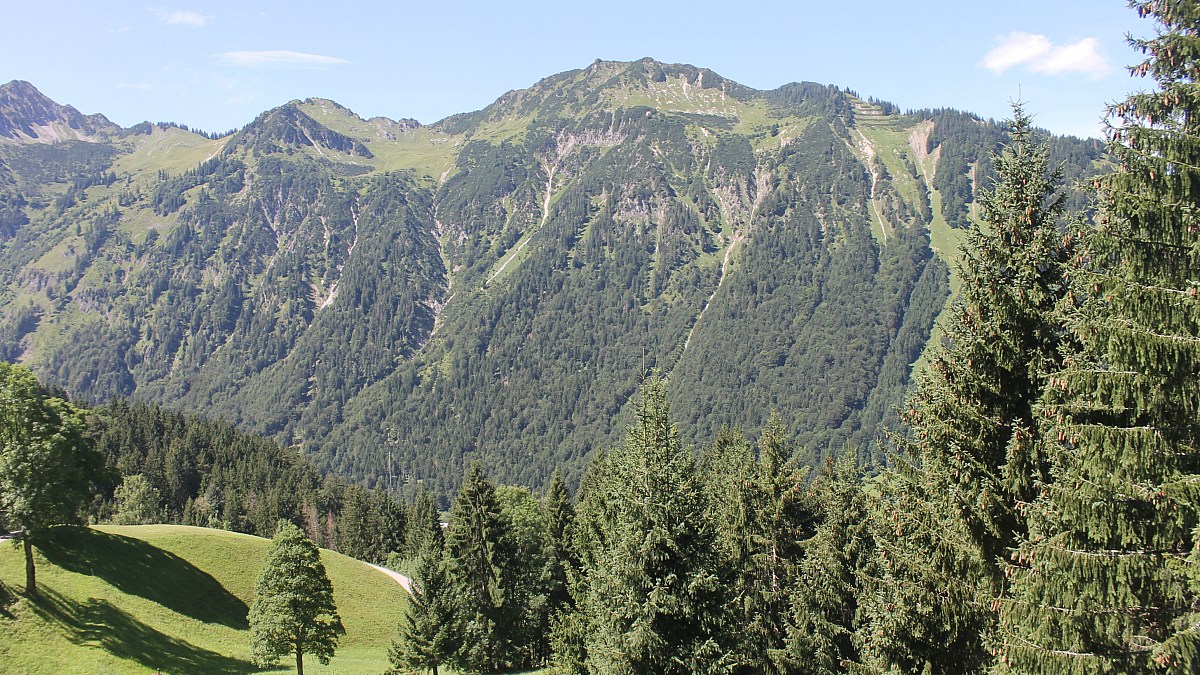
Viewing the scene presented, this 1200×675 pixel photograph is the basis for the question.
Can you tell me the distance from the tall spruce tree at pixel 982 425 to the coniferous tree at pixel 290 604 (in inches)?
1499

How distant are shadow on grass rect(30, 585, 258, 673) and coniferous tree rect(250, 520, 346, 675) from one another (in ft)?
17.9

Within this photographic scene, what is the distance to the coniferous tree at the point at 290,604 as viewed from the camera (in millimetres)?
43750

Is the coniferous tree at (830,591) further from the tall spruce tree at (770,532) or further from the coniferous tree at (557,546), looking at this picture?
the coniferous tree at (557,546)

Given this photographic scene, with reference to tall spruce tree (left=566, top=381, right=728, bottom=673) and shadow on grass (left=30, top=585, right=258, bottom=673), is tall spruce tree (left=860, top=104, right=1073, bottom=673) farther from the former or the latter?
shadow on grass (left=30, top=585, right=258, bottom=673)

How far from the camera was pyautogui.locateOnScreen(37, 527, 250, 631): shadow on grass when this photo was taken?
54344mm

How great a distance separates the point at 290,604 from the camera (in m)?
44.2

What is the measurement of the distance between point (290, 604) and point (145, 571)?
23807mm

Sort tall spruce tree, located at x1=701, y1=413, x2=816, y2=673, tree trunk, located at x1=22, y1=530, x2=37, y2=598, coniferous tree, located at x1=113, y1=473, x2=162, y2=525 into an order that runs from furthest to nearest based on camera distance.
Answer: coniferous tree, located at x1=113, y1=473, x2=162, y2=525, tree trunk, located at x1=22, y1=530, x2=37, y2=598, tall spruce tree, located at x1=701, y1=413, x2=816, y2=673

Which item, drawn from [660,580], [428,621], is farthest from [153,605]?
[660,580]

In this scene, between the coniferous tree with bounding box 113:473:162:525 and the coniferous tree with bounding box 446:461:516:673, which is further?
the coniferous tree with bounding box 113:473:162:525

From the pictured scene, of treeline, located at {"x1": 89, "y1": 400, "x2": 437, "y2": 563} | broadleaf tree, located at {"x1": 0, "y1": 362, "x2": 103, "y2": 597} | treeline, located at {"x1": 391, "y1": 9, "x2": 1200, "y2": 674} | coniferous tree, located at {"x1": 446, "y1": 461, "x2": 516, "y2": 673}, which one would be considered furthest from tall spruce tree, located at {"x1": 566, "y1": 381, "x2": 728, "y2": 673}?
treeline, located at {"x1": 89, "y1": 400, "x2": 437, "y2": 563}

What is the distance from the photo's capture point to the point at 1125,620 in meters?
11.7

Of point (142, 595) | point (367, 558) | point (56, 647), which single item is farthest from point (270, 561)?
point (367, 558)

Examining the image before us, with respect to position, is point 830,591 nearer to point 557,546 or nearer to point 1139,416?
point 1139,416
